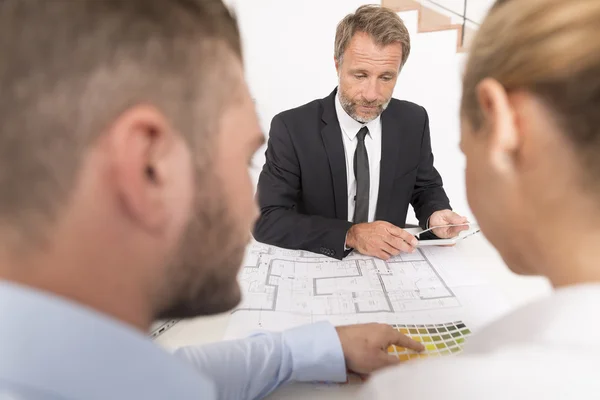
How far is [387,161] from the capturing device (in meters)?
1.50

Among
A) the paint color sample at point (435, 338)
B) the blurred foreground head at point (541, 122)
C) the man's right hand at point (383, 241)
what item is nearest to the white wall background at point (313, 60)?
the man's right hand at point (383, 241)

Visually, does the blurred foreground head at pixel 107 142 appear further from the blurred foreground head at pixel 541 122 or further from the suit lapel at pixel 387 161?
the suit lapel at pixel 387 161

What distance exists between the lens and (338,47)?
5.03 ft

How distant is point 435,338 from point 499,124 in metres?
0.40

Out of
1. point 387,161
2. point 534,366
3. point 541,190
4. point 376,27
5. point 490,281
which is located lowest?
point 490,281

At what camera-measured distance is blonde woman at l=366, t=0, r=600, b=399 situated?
0.34 m

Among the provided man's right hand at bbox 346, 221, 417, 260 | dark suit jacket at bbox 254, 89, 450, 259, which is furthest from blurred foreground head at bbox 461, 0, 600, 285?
dark suit jacket at bbox 254, 89, 450, 259

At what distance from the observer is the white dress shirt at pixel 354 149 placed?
1.50 meters

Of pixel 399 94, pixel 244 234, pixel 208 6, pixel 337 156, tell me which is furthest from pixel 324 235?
pixel 399 94

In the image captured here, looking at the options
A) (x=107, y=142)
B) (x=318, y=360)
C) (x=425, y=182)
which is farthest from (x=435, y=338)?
(x=425, y=182)

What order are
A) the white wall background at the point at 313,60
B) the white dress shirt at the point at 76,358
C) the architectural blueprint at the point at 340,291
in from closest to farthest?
the white dress shirt at the point at 76,358
the architectural blueprint at the point at 340,291
the white wall background at the point at 313,60

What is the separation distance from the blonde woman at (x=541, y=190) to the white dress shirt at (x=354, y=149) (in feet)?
3.43

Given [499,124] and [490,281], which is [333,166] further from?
[499,124]

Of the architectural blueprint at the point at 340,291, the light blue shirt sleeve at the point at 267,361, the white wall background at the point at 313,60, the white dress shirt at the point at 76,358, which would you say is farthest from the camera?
the white wall background at the point at 313,60
